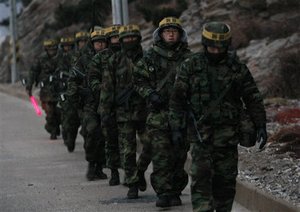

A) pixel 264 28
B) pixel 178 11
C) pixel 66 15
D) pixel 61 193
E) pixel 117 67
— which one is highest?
pixel 117 67

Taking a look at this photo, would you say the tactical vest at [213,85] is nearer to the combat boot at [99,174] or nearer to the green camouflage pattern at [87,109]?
the green camouflage pattern at [87,109]

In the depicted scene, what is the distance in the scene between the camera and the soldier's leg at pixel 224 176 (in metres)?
7.92

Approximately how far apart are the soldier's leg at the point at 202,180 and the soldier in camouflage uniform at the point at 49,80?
915 centimetres

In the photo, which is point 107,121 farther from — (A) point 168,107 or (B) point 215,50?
(B) point 215,50

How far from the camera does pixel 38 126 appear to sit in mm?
21344

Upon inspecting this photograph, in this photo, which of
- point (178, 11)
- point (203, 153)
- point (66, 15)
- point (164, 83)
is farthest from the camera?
point (66, 15)

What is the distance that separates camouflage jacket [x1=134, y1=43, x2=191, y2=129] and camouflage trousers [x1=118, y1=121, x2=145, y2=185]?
1029mm

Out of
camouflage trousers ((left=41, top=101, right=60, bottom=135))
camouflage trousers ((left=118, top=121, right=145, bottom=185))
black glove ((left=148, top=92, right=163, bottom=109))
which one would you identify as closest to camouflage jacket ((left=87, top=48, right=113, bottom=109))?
camouflage trousers ((left=118, top=121, right=145, bottom=185))

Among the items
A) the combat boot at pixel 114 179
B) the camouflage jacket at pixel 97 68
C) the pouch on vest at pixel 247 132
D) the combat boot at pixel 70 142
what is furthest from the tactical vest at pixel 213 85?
the combat boot at pixel 70 142

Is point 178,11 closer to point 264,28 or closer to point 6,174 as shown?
point 264,28

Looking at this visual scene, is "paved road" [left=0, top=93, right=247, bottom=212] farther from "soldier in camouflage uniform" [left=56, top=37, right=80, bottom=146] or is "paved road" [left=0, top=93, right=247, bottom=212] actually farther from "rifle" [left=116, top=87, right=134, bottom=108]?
"rifle" [left=116, top=87, right=134, bottom=108]

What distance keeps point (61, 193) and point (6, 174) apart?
227cm

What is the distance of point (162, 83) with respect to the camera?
9.14m

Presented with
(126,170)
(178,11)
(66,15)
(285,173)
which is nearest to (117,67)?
(126,170)
